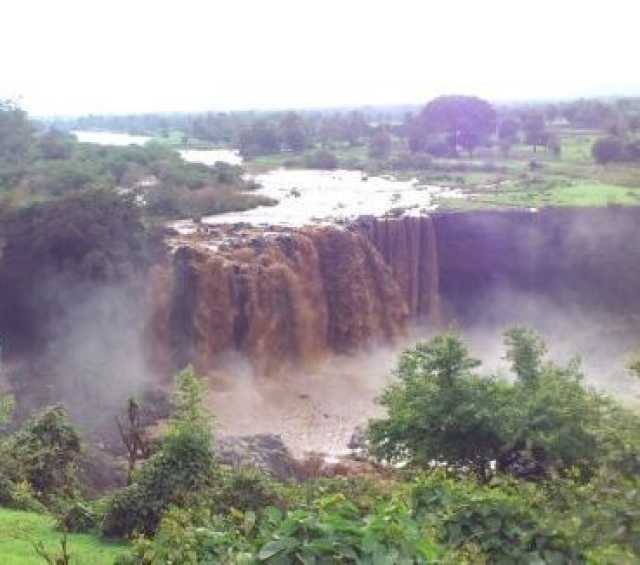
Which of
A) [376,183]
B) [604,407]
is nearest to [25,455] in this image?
[604,407]

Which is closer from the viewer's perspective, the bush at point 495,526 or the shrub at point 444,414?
the bush at point 495,526

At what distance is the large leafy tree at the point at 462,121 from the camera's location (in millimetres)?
75250

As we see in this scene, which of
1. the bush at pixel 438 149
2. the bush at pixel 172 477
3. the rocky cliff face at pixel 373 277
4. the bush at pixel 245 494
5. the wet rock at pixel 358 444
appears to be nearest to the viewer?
the bush at pixel 245 494

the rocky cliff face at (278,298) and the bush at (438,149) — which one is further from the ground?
the bush at (438,149)

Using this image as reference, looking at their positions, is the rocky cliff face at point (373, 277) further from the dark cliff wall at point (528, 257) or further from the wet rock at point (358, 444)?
the wet rock at point (358, 444)

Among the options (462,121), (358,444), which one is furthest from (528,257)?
(462,121)

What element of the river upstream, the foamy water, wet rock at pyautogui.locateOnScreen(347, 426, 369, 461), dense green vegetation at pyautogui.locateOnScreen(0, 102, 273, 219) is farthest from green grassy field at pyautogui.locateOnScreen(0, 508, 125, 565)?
the river upstream

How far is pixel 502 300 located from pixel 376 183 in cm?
1705

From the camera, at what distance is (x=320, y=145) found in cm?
7856

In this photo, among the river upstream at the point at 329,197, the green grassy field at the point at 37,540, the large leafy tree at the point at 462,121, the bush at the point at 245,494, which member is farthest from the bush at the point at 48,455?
the large leafy tree at the point at 462,121

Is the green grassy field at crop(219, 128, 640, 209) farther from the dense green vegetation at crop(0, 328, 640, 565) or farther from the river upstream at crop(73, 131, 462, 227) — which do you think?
the dense green vegetation at crop(0, 328, 640, 565)

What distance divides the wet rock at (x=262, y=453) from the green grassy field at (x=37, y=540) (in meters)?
7.62

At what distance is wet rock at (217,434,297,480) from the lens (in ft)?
72.2

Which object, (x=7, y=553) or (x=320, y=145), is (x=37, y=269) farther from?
(x=320, y=145)
